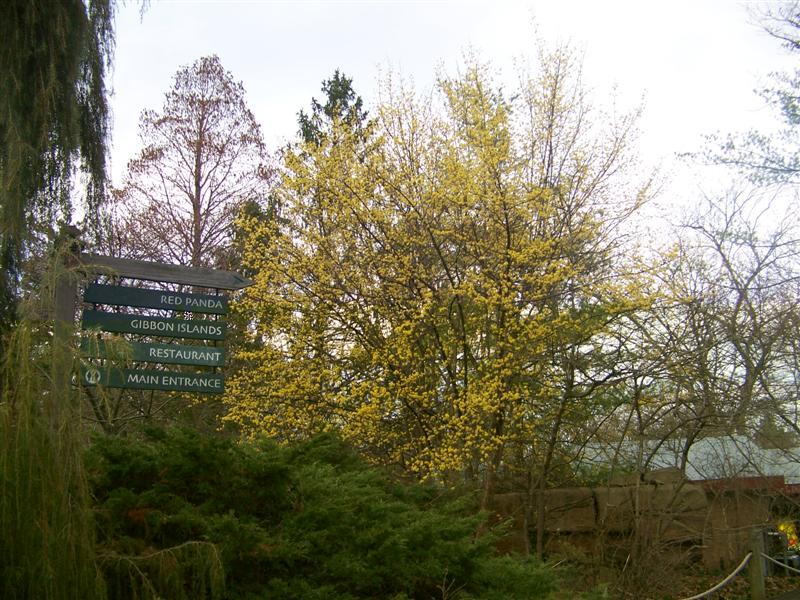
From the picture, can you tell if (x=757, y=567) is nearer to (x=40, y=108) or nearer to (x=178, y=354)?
(x=178, y=354)

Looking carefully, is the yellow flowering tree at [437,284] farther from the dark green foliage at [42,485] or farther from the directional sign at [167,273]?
the dark green foliage at [42,485]

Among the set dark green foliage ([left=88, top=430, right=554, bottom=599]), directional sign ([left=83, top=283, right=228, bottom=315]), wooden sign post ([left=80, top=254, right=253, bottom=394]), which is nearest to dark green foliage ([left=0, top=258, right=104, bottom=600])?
dark green foliage ([left=88, top=430, right=554, bottom=599])

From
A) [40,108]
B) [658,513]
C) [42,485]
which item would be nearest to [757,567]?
[658,513]

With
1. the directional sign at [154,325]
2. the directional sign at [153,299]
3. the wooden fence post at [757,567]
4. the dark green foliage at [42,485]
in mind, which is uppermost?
the directional sign at [153,299]

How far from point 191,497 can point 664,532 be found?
21.4 feet

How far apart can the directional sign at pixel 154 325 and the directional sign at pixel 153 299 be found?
4.5 inches

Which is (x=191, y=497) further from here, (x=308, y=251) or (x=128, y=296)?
(x=308, y=251)

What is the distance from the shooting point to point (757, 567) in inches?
387

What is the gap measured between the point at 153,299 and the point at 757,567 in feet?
26.3

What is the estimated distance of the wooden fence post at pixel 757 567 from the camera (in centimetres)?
971

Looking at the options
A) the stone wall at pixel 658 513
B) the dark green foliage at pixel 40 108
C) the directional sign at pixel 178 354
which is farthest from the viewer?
the stone wall at pixel 658 513

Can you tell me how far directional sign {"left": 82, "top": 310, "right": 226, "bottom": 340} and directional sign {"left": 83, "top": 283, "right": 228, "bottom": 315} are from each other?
0.11 meters

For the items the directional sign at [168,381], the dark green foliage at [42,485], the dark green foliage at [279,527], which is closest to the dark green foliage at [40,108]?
the directional sign at [168,381]

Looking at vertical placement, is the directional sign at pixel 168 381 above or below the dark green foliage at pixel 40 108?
below
